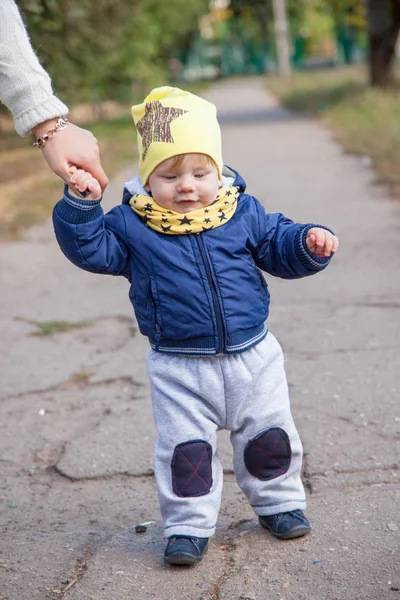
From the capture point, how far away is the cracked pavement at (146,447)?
274 cm

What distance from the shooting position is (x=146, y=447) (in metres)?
3.79

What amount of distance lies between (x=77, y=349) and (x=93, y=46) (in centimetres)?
1040

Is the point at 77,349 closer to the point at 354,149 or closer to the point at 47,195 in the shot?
the point at 47,195

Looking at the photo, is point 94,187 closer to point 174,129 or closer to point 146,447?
point 174,129

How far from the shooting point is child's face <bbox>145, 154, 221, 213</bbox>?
271 cm

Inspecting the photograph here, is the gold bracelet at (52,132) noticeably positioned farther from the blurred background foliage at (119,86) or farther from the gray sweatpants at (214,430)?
the blurred background foliage at (119,86)

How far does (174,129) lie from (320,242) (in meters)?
0.53

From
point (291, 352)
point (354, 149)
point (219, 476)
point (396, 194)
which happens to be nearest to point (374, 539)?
point (219, 476)

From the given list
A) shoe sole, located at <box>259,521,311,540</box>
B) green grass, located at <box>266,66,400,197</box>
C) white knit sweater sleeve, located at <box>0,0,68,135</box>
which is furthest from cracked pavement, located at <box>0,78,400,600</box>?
green grass, located at <box>266,66,400,197</box>

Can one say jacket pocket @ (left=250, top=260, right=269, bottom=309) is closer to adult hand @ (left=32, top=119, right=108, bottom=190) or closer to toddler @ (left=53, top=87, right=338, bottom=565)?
toddler @ (left=53, top=87, right=338, bottom=565)

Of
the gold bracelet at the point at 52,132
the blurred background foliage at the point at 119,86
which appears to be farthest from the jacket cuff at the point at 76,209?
the blurred background foliage at the point at 119,86

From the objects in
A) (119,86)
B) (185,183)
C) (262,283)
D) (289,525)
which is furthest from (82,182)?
(119,86)

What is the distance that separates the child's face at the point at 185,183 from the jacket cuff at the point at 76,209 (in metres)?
0.23

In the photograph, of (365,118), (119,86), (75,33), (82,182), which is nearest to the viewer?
(82,182)
